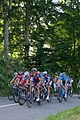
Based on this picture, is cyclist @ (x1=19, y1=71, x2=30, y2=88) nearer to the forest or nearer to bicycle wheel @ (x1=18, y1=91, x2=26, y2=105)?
bicycle wheel @ (x1=18, y1=91, x2=26, y2=105)

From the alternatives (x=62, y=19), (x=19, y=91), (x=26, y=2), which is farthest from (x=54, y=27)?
(x=19, y=91)

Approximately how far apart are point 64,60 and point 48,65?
399 cm

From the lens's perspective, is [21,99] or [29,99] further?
[21,99]

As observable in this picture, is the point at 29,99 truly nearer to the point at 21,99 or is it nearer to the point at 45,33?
the point at 21,99

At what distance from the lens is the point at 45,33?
128ft

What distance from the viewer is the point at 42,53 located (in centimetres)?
3897

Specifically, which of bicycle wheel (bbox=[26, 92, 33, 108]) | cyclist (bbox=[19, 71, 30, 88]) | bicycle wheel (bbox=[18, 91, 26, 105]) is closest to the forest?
cyclist (bbox=[19, 71, 30, 88])

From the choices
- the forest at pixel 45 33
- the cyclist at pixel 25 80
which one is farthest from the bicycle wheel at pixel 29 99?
the forest at pixel 45 33

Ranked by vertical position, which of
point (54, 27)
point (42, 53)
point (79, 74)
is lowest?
point (79, 74)

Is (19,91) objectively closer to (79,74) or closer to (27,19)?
(27,19)

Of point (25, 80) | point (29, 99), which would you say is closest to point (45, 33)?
point (25, 80)

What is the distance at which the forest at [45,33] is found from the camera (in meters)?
37.2

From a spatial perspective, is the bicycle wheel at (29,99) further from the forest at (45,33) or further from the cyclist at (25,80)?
the forest at (45,33)

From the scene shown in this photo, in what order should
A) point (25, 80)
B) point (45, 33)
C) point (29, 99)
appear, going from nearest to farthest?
point (29, 99) < point (25, 80) < point (45, 33)
